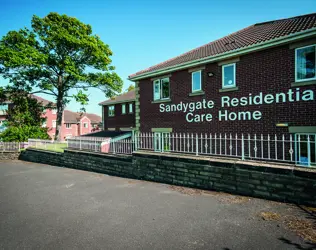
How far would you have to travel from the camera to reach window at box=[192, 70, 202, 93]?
416 inches

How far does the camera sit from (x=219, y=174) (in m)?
6.46

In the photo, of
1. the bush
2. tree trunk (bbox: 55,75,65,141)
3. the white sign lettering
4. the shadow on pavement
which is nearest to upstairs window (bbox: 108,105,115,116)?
tree trunk (bbox: 55,75,65,141)

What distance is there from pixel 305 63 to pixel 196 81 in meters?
4.84

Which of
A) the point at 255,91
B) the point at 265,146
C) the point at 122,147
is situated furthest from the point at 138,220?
the point at 255,91

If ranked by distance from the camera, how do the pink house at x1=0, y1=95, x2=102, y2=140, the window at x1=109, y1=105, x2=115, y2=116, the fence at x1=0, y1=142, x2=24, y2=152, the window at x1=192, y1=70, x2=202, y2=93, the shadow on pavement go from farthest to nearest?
the pink house at x1=0, y1=95, x2=102, y2=140
the window at x1=109, y1=105, x2=115, y2=116
the fence at x1=0, y1=142, x2=24, y2=152
the window at x1=192, y1=70, x2=202, y2=93
the shadow on pavement

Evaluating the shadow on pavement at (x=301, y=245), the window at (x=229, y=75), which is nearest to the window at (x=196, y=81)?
the window at (x=229, y=75)

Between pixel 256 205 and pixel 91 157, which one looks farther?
pixel 91 157

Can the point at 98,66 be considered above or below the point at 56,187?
above

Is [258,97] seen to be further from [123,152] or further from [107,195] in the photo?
[107,195]

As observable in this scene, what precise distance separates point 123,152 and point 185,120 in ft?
13.2

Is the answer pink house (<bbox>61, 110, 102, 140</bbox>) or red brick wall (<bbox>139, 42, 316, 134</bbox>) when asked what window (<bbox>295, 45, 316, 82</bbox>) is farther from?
pink house (<bbox>61, 110, 102, 140</bbox>)

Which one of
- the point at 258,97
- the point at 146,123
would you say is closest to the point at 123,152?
the point at 146,123

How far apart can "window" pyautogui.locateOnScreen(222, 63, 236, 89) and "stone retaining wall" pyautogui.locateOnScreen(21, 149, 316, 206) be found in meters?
4.66

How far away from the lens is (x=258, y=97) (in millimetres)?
8664
